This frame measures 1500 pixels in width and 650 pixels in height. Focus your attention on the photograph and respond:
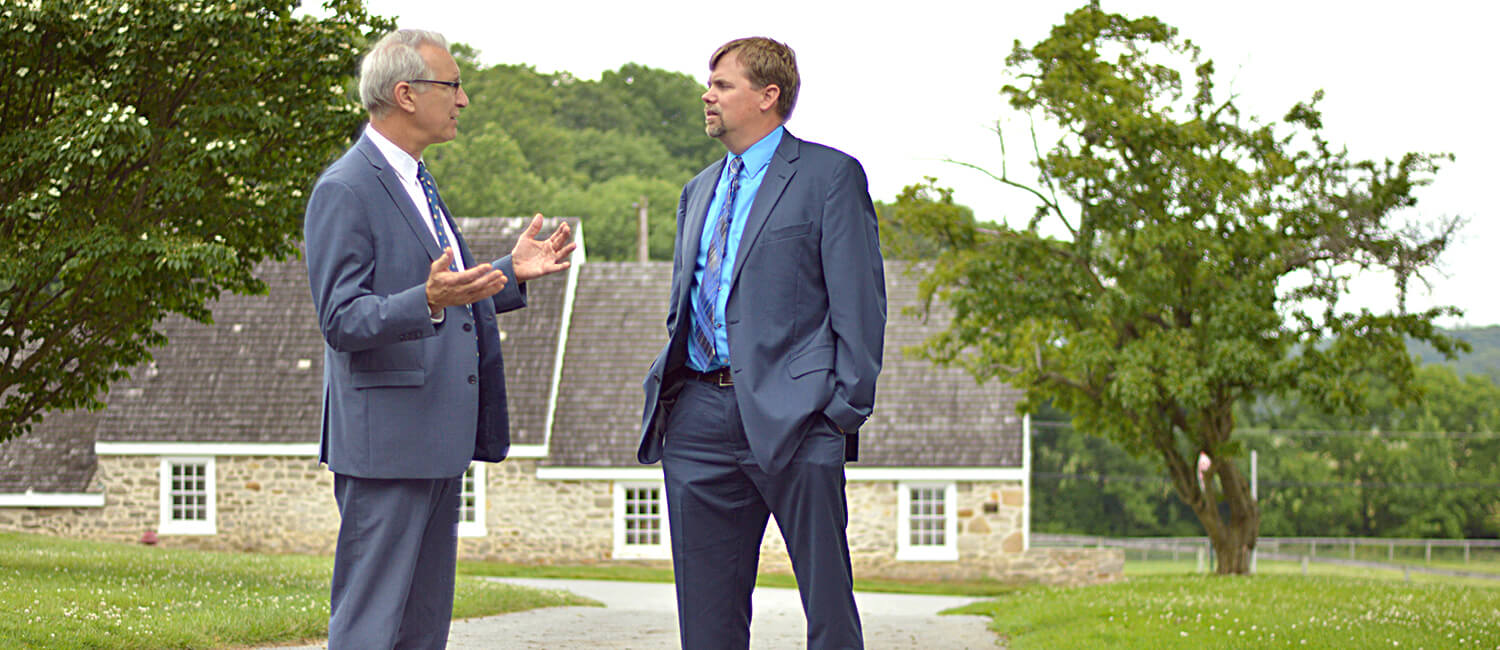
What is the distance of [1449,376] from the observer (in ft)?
233

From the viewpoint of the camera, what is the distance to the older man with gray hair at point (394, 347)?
4.22 metres

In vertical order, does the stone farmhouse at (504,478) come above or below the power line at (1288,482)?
above

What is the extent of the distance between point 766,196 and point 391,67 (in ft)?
3.96

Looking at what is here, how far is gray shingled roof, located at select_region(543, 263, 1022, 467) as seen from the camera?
2659 cm

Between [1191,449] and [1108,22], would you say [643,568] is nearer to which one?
[1191,449]

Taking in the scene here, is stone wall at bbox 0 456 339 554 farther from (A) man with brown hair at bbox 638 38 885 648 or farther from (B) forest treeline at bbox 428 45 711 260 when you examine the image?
(A) man with brown hair at bbox 638 38 885 648

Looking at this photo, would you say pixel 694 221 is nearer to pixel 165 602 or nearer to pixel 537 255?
pixel 537 255

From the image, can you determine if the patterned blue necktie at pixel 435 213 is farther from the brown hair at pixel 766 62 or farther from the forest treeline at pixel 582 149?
the forest treeline at pixel 582 149

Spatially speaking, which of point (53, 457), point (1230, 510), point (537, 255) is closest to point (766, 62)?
point (537, 255)

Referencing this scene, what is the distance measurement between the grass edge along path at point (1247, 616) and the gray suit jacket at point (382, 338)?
6372mm

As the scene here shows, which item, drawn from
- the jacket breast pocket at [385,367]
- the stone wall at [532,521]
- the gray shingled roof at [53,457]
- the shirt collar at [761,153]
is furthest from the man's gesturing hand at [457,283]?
the gray shingled roof at [53,457]

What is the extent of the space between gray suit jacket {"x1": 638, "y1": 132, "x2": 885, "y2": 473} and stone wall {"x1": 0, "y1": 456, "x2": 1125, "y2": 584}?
→ 851 inches

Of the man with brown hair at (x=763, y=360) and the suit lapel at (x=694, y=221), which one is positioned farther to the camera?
the suit lapel at (x=694, y=221)

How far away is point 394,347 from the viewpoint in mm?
4340
